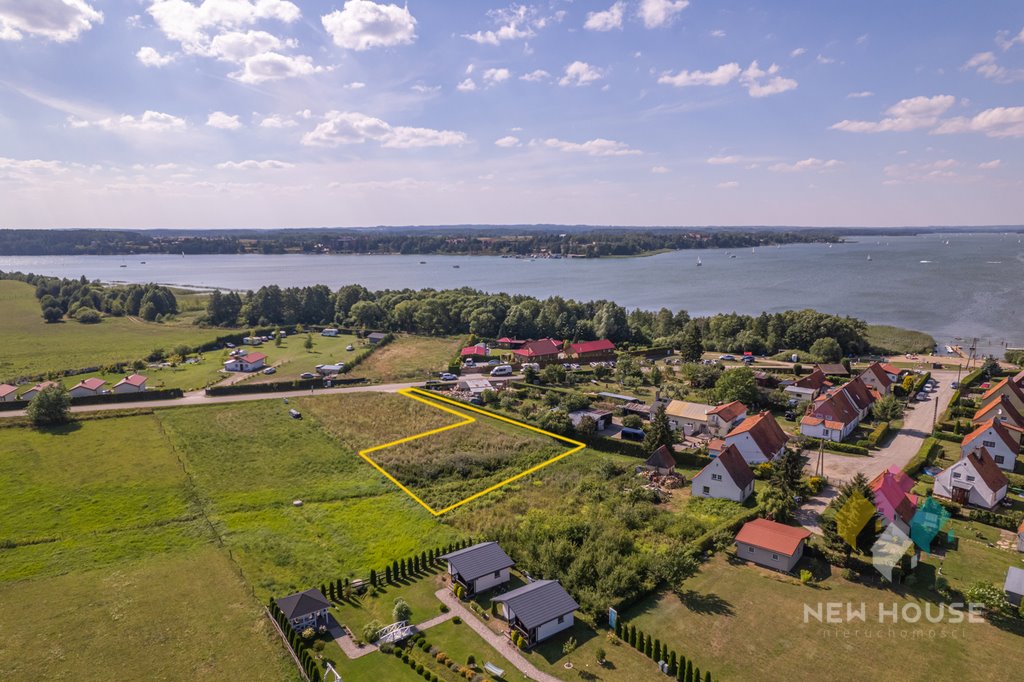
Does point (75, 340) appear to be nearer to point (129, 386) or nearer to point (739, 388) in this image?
point (129, 386)

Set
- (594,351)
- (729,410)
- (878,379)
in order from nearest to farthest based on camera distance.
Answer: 1. (729,410)
2. (878,379)
3. (594,351)

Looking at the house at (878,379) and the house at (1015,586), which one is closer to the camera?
the house at (1015,586)

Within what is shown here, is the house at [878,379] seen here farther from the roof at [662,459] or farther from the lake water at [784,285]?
the lake water at [784,285]

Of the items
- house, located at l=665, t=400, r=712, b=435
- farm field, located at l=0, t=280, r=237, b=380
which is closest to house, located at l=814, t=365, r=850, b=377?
house, located at l=665, t=400, r=712, b=435

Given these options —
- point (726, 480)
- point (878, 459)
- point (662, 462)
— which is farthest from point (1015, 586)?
point (662, 462)

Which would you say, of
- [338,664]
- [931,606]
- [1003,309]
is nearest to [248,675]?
[338,664]

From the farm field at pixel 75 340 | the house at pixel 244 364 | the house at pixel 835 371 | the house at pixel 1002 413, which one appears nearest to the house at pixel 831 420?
the house at pixel 1002 413

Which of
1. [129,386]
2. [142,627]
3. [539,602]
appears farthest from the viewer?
[129,386]

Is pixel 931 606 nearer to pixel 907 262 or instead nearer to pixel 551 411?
pixel 551 411
